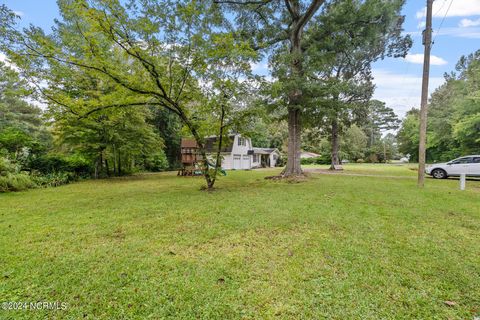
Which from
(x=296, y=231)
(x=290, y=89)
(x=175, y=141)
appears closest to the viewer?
(x=296, y=231)

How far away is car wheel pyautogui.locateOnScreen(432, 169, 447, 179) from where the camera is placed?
1284 cm

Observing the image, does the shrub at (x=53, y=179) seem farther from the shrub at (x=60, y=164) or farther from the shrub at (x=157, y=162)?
the shrub at (x=157, y=162)

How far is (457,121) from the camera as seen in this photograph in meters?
17.0

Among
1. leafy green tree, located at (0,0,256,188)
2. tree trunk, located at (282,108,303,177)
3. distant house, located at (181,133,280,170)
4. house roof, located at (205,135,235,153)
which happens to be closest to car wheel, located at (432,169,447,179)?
tree trunk, located at (282,108,303,177)

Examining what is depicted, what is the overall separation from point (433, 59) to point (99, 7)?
1246cm

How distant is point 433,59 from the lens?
9.16 meters

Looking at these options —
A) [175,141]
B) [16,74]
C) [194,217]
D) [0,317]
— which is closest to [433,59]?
[194,217]

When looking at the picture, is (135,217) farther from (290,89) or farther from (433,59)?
(433,59)

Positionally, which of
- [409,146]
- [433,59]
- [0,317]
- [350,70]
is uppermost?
[350,70]

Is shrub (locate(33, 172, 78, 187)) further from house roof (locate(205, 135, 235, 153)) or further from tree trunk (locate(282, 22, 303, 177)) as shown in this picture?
tree trunk (locate(282, 22, 303, 177))

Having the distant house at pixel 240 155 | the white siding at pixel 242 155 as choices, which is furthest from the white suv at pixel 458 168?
the white siding at pixel 242 155

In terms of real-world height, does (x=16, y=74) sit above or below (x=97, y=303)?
above

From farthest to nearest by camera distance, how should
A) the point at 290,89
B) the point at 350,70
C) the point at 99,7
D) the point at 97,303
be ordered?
the point at 350,70 < the point at 290,89 < the point at 99,7 < the point at 97,303

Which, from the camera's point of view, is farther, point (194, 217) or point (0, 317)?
point (194, 217)
